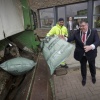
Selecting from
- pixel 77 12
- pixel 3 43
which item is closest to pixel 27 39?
pixel 3 43

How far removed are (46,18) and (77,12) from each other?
3.05 m

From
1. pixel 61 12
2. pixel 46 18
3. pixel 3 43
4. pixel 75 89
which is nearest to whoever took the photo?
pixel 3 43

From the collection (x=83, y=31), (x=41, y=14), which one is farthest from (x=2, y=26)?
(x=41, y=14)

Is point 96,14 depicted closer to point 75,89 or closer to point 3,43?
point 75,89

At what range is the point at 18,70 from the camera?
2.26 metres

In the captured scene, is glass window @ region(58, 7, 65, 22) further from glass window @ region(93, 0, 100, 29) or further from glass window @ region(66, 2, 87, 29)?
glass window @ region(93, 0, 100, 29)

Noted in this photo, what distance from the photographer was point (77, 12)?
10000mm

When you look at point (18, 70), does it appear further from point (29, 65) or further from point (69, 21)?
point (69, 21)

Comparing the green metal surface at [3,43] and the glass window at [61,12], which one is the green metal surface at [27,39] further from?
the glass window at [61,12]

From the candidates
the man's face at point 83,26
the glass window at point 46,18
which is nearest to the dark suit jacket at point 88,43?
the man's face at point 83,26

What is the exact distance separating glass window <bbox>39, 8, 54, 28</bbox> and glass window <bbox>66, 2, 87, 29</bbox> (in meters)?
1.48

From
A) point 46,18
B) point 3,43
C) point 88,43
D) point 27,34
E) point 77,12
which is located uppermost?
point 77,12

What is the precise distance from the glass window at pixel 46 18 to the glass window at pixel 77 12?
1.48 meters

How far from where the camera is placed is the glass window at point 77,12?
9.50 meters
